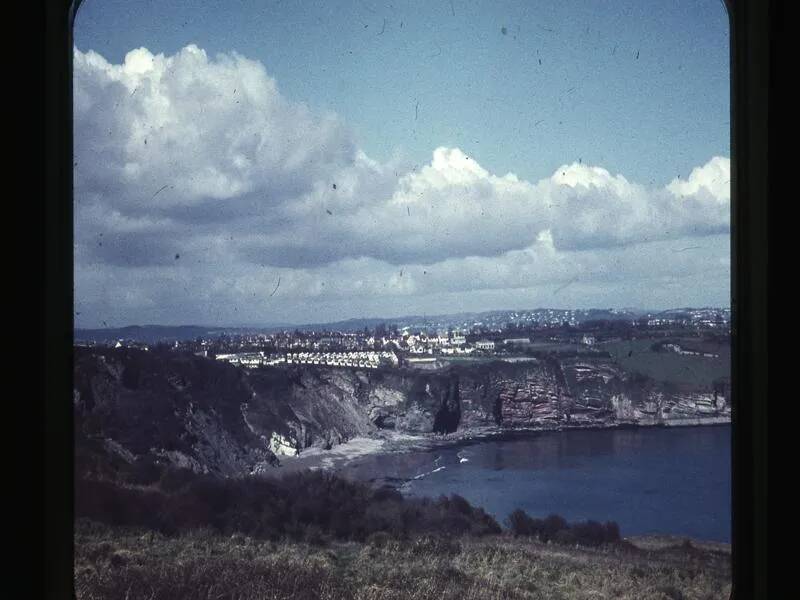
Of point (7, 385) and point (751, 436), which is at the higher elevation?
point (7, 385)

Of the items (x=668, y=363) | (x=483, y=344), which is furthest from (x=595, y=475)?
(x=483, y=344)

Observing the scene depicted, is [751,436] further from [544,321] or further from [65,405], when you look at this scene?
[544,321]

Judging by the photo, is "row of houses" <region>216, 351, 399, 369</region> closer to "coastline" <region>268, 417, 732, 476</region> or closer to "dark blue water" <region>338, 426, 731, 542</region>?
"coastline" <region>268, 417, 732, 476</region>

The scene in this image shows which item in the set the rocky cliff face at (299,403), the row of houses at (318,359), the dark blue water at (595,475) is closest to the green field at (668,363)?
the rocky cliff face at (299,403)

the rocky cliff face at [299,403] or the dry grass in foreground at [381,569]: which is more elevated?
the rocky cliff face at [299,403]

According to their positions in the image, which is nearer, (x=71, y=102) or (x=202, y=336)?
(x=71, y=102)

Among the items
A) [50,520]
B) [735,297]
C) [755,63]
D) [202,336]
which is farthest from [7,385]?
[202,336]

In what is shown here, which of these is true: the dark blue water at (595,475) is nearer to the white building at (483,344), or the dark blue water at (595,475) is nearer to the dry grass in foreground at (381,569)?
the dry grass in foreground at (381,569)

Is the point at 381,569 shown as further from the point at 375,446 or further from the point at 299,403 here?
the point at 299,403
